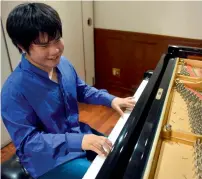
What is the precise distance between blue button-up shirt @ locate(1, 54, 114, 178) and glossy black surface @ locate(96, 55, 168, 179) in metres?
0.26

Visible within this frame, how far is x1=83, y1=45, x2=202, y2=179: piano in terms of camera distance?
2.05 ft

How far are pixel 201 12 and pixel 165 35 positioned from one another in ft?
1.50

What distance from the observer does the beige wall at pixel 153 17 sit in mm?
2354

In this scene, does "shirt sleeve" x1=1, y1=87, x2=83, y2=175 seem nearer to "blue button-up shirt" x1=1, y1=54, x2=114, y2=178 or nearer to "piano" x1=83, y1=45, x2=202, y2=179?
"blue button-up shirt" x1=1, y1=54, x2=114, y2=178

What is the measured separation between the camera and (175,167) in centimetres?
75

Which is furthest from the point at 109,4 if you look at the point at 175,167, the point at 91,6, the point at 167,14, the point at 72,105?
the point at 175,167

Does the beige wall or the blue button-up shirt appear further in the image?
the beige wall

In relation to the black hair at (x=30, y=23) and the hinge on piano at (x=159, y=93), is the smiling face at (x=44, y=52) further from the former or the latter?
the hinge on piano at (x=159, y=93)

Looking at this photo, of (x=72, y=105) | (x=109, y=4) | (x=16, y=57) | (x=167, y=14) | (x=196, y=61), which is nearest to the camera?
(x=72, y=105)

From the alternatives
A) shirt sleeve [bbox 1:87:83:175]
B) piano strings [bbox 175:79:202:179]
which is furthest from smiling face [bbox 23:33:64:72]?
piano strings [bbox 175:79:202:179]

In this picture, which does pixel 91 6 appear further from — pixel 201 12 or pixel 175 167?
pixel 175 167

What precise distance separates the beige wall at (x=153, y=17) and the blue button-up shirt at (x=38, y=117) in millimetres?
1797

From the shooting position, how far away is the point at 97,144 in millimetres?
846

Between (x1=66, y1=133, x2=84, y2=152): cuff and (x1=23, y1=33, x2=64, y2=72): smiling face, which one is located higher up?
(x1=23, y1=33, x2=64, y2=72): smiling face
